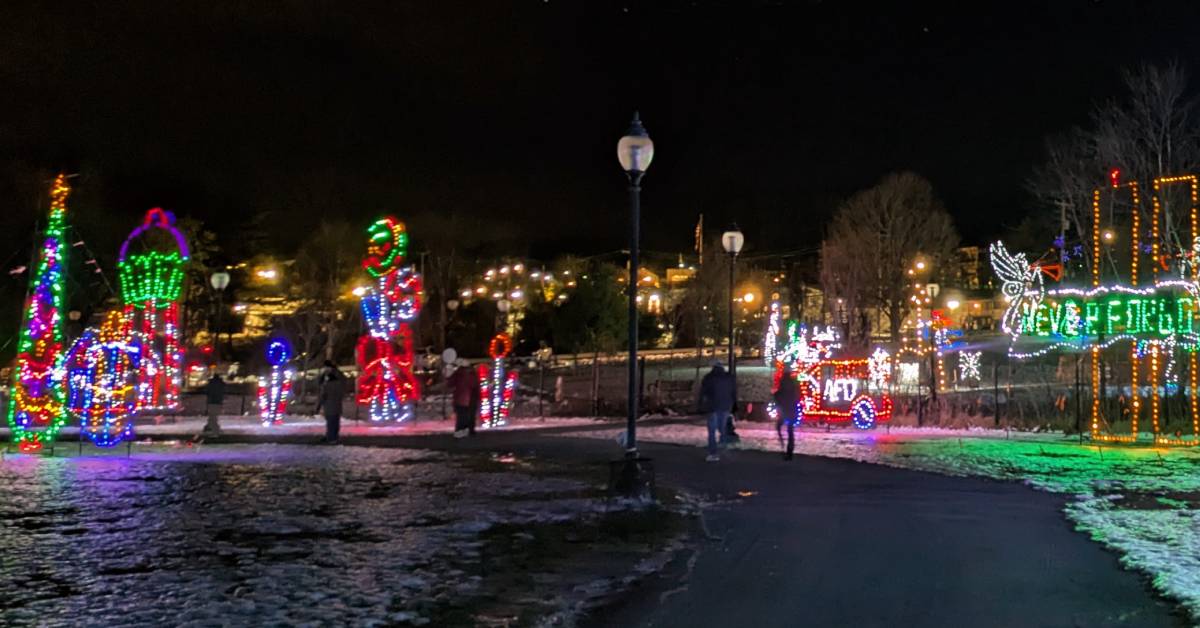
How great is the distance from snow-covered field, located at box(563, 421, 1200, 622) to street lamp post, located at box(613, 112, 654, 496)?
15.3 feet

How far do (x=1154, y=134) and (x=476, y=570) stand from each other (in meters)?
24.2

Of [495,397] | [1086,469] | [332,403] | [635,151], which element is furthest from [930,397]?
[635,151]

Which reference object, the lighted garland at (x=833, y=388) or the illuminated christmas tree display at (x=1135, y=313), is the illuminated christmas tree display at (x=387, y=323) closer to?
the lighted garland at (x=833, y=388)

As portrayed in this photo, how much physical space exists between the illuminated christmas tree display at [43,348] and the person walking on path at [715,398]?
1233cm

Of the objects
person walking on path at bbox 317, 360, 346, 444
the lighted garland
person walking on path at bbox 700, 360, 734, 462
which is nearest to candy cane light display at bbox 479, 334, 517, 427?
person walking on path at bbox 317, 360, 346, 444

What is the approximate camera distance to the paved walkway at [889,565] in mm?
6574

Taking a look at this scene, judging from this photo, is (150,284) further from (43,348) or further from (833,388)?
(833,388)

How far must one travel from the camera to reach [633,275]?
483 inches

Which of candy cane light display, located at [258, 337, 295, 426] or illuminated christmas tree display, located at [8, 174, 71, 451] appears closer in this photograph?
illuminated christmas tree display, located at [8, 174, 71, 451]

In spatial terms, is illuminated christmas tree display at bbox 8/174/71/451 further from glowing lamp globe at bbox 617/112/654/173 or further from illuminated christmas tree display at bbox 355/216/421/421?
glowing lamp globe at bbox 617/112/654/173

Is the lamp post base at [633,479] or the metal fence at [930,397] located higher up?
the metal fence at [930,397]

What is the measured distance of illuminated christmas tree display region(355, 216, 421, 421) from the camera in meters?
25.7

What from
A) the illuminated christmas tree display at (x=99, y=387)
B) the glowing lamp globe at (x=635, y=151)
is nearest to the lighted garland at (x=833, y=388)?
the glowing lamp globe at (x=635, y=151)

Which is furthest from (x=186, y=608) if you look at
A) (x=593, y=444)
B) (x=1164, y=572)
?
(x=593, y=444)
